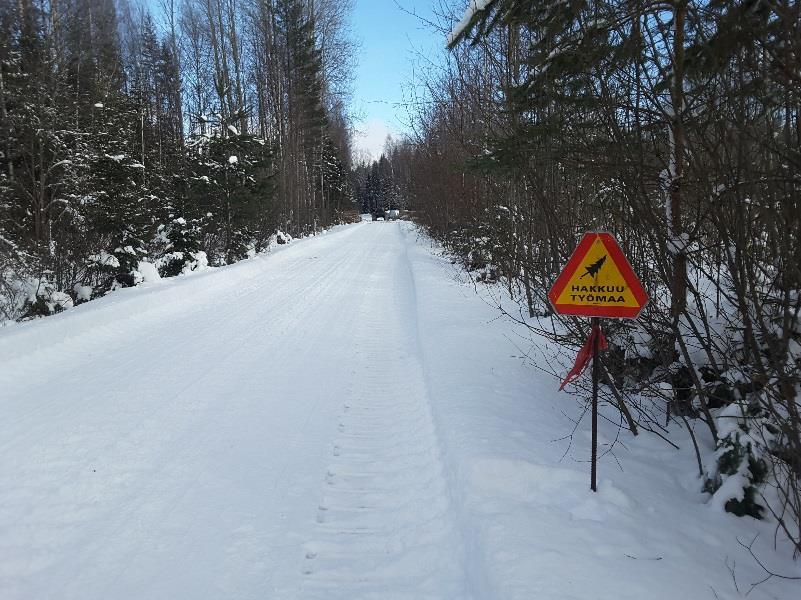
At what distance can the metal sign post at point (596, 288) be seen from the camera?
329 centimetres

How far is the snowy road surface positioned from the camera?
279 cm

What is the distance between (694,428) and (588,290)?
189 cm

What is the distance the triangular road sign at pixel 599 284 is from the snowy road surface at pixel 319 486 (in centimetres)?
129

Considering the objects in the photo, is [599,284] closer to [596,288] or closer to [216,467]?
[596,288]

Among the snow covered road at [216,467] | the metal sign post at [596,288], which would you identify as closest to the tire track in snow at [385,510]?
the snow covered road at [216,467]

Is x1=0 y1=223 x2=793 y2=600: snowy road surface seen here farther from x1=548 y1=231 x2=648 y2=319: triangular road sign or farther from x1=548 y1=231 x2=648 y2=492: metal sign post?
x1=548 y1=231 x2=648 y2=319: triangular road sign

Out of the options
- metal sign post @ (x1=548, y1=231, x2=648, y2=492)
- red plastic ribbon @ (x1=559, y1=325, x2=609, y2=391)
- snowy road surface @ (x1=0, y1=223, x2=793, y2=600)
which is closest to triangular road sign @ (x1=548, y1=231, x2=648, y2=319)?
metal sign post @ (x1=548, y1=231, x2=648, y2=492)

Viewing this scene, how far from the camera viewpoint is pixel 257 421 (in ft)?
16.1

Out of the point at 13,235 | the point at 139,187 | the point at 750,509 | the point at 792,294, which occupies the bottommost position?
the point at 750,509

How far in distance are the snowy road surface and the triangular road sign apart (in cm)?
129

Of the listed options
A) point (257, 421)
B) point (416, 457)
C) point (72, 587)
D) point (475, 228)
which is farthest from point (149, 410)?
point (475, 228)

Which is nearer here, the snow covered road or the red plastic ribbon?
the snow covered road

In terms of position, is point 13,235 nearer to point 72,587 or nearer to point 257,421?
point 257,421

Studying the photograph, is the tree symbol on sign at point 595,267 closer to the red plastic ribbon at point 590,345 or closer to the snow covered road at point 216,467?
the red plastic ribbon at point 590,345
